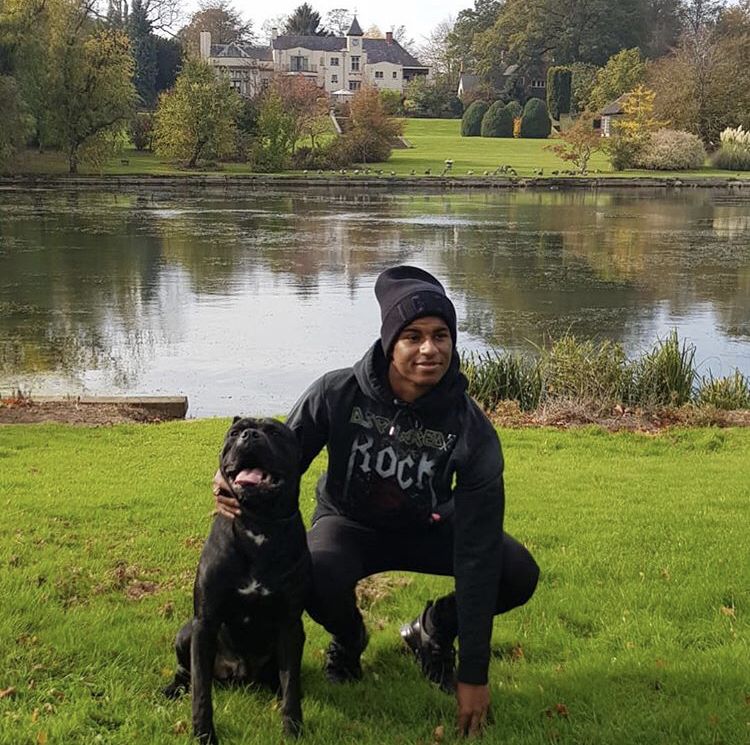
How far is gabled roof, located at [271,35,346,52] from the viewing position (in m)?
104

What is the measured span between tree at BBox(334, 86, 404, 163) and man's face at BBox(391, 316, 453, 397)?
193 ft

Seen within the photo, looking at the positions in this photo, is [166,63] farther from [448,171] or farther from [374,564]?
[374,564]

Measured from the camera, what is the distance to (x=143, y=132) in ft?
209

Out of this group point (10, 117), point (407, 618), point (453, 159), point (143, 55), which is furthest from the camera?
point (143, 55)

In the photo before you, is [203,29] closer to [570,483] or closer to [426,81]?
[426,81]

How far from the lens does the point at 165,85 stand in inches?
3051

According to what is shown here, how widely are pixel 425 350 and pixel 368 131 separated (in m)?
60.2

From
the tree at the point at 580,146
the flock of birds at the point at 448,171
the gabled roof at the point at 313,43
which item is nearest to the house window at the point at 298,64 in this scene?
the gabled roof at the point at 313,43

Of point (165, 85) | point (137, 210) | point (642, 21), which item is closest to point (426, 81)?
point (642, 21)

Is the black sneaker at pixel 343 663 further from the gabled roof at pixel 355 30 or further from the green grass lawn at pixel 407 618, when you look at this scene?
the gabled roof at pixel 355 30

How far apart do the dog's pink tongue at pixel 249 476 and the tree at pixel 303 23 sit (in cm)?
11522

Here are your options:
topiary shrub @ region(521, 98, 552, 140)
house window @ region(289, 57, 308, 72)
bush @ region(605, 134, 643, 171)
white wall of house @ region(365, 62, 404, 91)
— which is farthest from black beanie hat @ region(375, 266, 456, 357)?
white wall of house @ region(365, 62, 404, 91)

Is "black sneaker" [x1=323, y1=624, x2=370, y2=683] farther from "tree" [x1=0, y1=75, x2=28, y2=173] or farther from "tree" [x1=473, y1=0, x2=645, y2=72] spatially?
"tree" [x1=473, y1=0, x2=645, y2=72]

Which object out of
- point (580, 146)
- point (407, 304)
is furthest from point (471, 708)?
point (580, 146)
